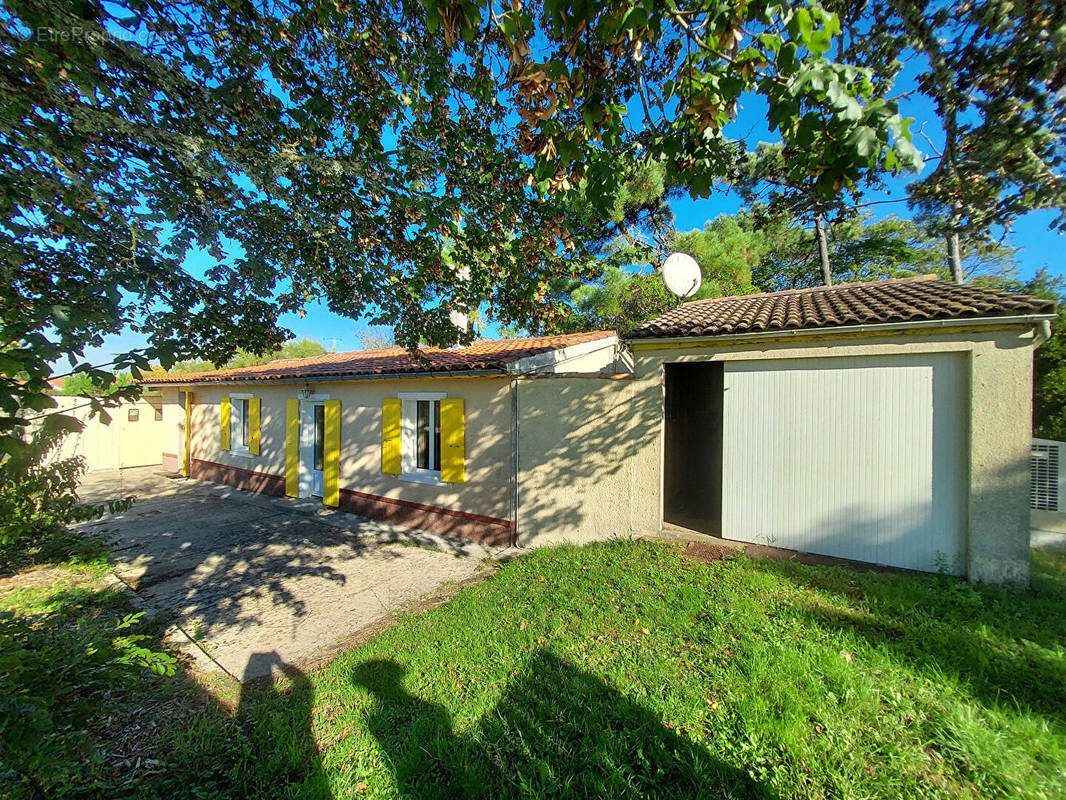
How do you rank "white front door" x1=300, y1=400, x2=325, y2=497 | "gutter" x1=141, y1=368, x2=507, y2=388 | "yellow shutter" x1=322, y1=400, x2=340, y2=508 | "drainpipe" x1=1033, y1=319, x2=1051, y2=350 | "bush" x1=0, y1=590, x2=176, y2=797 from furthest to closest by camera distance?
1. "white front door" x1=300, y1=400, x2=325, y2=497
2. "yellow shutter" x1=322, y1=400, x2=340, y2=508
3. "gutter" x1=141, y1=368, x2=507, y2=388
4. "drainpipe" x1=1033, y1=319, x2=1051, y2=350
5. "bush" x1=0, y1=590, x2=176, y2=797

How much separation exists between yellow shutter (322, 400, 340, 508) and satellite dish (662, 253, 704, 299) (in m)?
7.79

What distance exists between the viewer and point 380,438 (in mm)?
8812

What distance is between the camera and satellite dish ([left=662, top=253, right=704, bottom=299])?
314 inches

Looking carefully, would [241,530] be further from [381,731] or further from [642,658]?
[642,658]

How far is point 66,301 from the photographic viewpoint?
8.20 ft

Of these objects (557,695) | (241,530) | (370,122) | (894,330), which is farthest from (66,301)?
(894,330)

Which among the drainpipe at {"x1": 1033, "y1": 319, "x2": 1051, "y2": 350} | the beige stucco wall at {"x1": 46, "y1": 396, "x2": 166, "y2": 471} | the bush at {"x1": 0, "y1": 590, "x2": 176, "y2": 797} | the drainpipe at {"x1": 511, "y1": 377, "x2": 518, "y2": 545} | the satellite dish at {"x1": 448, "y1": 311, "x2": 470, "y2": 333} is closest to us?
the bush at {"x1": 0, "y1": 590, "x2": 176, "y2": 797}

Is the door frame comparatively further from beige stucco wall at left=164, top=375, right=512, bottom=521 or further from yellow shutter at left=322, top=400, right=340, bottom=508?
yellow shutter at left=322, top=400, right=340, bottom=508

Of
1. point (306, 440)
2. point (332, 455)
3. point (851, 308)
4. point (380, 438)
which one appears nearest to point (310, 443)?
point (306, 440)

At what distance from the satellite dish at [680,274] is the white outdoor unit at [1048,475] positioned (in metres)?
5.48

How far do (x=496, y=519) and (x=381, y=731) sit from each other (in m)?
4.23

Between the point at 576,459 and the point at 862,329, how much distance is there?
4110 mm

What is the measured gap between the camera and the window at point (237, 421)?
12.5 m

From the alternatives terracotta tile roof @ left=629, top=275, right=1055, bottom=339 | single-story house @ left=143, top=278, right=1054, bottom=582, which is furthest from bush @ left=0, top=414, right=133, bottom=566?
terracotta tile roof @ left=629, top=275, right=1055, bottom=339
